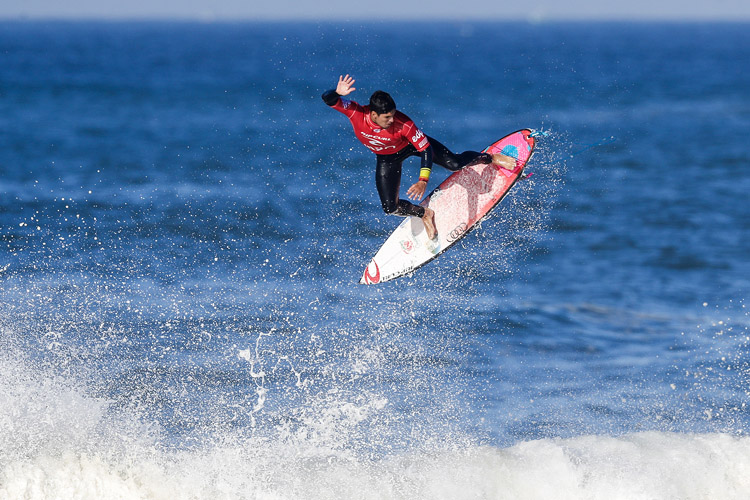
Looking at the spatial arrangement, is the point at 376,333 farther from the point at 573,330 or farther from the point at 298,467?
the point at 298,467

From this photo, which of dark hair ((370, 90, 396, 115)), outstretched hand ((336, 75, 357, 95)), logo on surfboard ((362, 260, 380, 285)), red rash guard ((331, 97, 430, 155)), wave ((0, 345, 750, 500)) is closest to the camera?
wave ((0, 345, 750, 500))

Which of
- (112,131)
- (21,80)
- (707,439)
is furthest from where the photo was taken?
(21,80)

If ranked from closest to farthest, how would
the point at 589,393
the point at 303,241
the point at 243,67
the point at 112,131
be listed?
1. the point at 589,393
2. the point at 303,241
3. the point at 112,131
4. the point at 243,67

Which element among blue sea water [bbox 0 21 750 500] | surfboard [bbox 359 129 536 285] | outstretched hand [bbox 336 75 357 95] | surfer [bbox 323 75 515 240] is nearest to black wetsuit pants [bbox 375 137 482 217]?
surfer [bbox 323 75 515 240]

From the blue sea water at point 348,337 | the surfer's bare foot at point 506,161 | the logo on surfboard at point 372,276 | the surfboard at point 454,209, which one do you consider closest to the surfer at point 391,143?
the surfer's bare foot at point 506,161

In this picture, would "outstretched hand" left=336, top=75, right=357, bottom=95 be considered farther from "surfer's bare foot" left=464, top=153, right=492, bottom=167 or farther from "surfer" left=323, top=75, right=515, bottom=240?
"surfer's bare foot" left=464, top=153, right=492, bottom=167

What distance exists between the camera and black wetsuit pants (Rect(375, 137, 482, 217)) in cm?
1150

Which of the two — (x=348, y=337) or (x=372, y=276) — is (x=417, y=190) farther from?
(x=348, y=337)

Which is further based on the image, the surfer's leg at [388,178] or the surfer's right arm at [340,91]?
the surfer's leg at [388,178]

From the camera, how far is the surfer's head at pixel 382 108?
1034 centimetres

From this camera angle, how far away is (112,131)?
41156 millimetres

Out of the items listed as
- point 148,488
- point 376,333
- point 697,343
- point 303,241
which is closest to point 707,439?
point 697,343

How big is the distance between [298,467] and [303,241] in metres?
10.3

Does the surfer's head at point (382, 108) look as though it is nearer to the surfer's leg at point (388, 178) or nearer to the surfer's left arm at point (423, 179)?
the surfer's left arm at point (423, 179)
